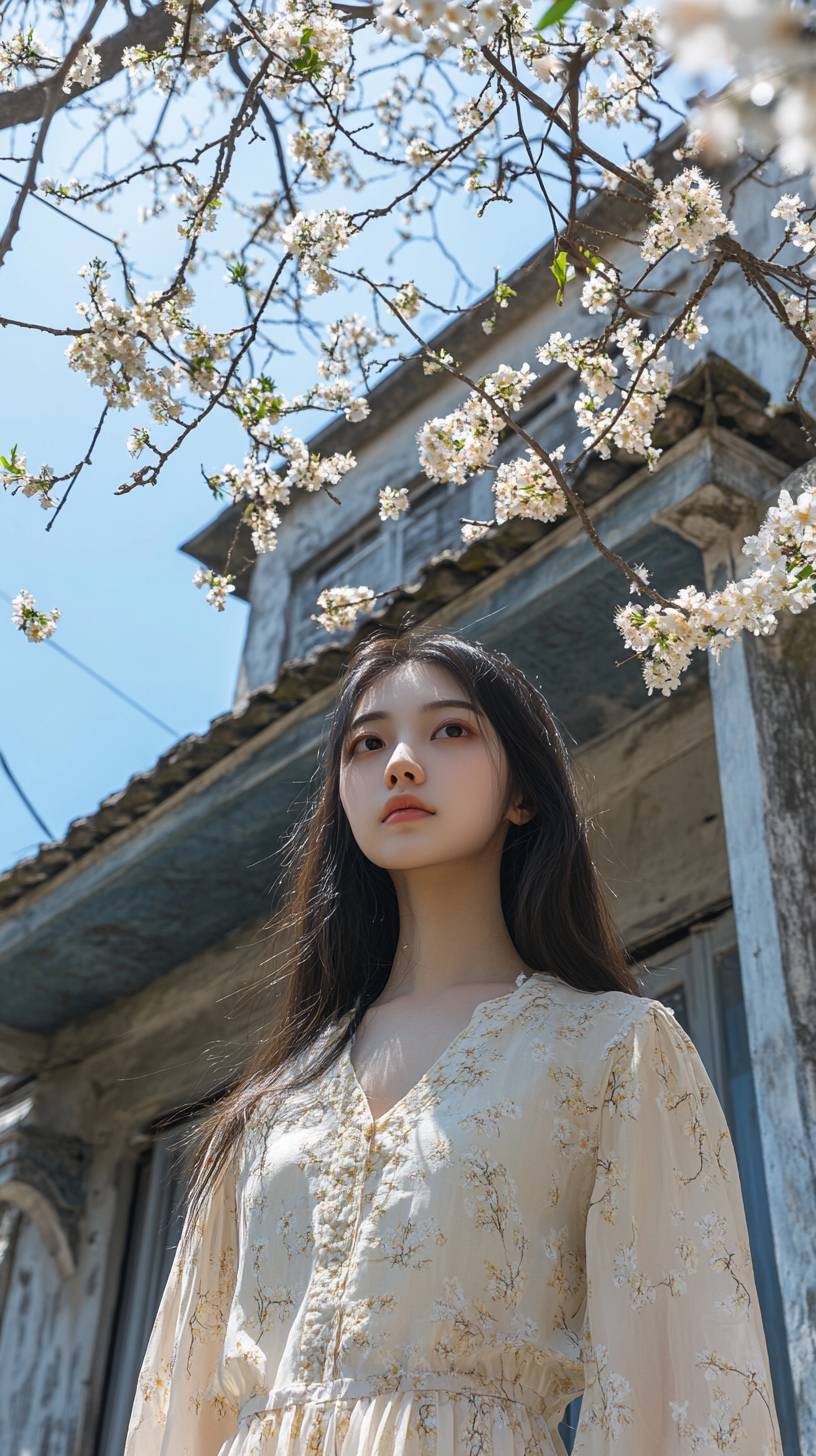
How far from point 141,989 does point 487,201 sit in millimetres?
4086

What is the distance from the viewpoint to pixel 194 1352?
2.00 meters

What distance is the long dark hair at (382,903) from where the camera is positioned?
→ 7.09 feet

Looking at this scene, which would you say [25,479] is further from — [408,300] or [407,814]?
[407,814]

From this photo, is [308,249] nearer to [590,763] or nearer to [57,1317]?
[590,763]

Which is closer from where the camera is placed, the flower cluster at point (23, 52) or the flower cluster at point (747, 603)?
the flower cluster at point (747, 603)

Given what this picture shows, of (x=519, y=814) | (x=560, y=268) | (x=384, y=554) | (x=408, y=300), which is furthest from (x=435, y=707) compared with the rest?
(x=384, y=554)

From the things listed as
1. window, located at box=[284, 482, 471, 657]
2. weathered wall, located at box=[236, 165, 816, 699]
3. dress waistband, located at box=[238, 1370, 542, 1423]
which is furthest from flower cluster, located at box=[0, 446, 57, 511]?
window, located at box=[284, 482, 471, 657]

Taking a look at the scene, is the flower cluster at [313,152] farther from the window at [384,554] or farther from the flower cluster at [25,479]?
the window at [384,554]

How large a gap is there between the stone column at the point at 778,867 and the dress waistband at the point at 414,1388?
1.20m

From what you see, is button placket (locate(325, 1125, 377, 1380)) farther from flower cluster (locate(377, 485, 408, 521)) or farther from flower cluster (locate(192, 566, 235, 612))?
flower cluster (locate(377, 485, 408, 521))

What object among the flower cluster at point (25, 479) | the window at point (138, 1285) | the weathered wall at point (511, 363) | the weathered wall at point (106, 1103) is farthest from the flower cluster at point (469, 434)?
the window at point (138, 1285)

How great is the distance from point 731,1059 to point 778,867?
0.92 m

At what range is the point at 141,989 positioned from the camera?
6031mm

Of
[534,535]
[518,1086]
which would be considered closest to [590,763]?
[534,535]
